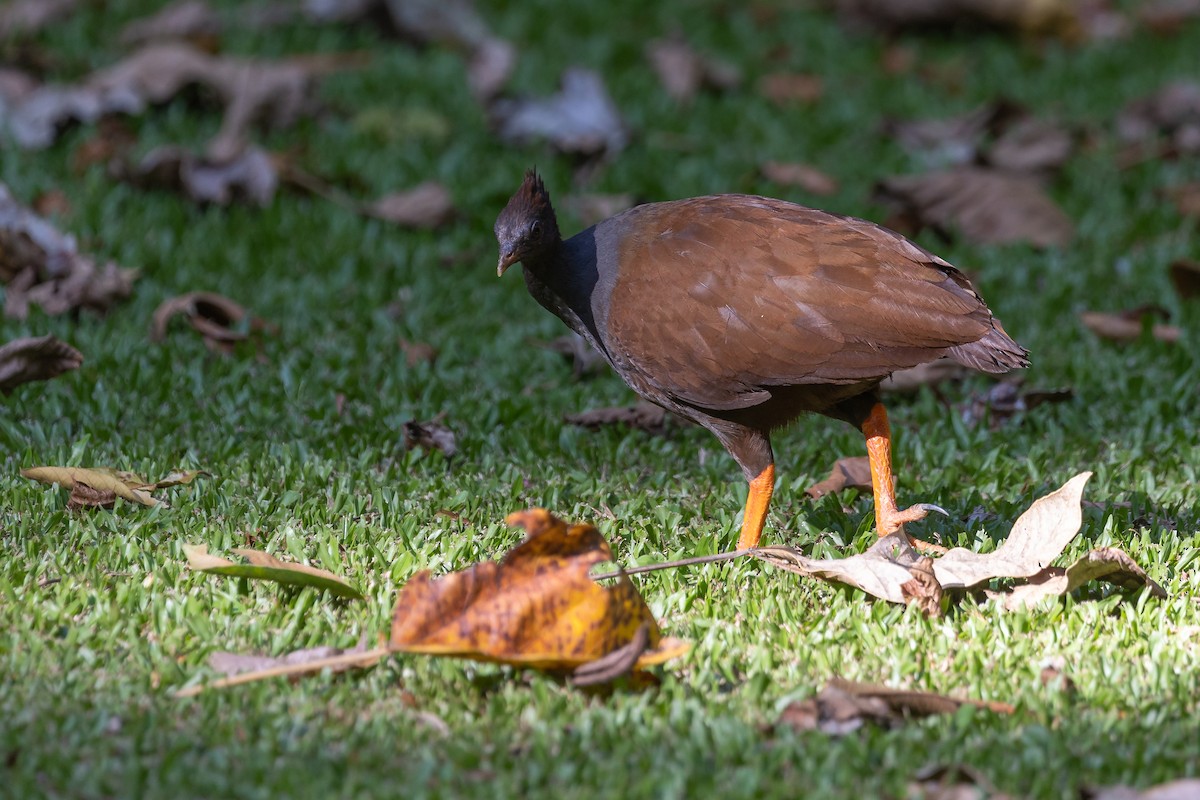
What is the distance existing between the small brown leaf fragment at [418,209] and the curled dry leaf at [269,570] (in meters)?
4.22

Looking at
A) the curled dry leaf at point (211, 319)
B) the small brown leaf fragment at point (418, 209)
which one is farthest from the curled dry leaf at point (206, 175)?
the curled dry leaf at point (211, 319)

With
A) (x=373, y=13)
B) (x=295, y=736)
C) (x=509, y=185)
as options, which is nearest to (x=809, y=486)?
(x=295, y=736)

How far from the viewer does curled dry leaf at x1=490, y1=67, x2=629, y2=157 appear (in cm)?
927

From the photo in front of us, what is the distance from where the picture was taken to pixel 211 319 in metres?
6.92

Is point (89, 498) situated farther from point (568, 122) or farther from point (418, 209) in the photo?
point (568, 122)

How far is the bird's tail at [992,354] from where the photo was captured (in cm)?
454

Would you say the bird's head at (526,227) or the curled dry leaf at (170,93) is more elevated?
the bird's head at (526,227)

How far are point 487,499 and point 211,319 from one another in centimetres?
238

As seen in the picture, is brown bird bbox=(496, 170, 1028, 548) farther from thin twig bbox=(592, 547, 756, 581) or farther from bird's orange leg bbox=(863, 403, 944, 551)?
thin twig bbox=(592, 547, 756, 581)

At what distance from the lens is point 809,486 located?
557 cm

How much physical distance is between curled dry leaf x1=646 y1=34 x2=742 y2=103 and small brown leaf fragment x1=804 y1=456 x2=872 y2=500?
5.45 metres

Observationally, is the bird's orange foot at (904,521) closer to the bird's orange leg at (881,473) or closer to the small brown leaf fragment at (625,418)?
the bird's orange leg at (881,473)

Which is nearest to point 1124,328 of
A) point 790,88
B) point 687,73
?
point 790,88

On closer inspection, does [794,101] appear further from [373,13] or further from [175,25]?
[175,25]
